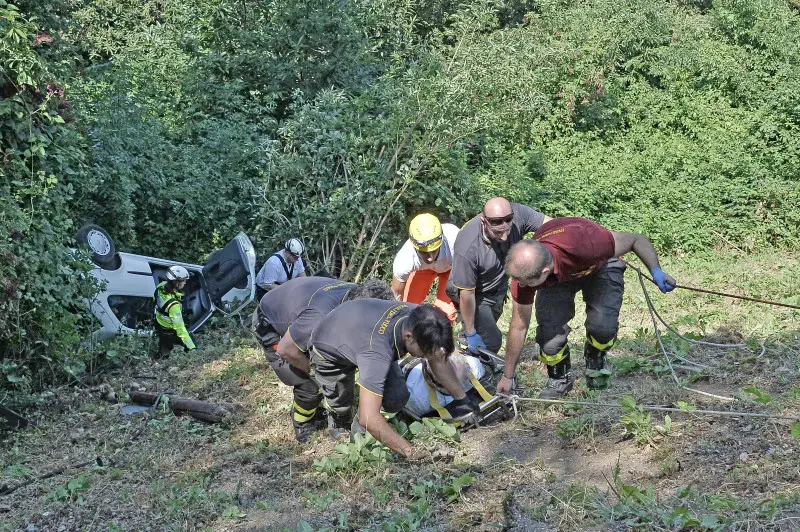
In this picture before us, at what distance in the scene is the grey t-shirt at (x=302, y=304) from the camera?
5488 mm

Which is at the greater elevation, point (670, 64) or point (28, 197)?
point (28, 197)

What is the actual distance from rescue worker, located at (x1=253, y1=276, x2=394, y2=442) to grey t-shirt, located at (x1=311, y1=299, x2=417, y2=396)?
0.42 meters

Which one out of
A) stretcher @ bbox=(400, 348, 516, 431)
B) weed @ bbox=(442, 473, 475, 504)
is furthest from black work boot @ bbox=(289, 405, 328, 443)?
weed @ bbox=(442, 473, 475, 504)

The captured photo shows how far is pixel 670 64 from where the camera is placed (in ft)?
51.0

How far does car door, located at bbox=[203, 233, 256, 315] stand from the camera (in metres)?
10.4

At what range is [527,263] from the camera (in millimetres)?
4926

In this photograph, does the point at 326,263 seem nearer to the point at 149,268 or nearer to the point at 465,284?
the point at 149,268

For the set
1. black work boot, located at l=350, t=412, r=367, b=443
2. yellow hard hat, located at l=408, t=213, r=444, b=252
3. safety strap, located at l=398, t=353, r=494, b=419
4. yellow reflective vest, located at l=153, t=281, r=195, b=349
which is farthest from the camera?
yellow reflective vest, located at l=153, t=281, r=195, b=349

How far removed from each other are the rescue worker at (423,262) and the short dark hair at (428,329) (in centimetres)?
218

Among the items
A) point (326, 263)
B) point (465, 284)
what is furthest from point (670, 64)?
point (465, 284)

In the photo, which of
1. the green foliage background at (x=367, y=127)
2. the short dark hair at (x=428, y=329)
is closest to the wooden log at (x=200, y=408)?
the green foliage background at (x=367, y=127)

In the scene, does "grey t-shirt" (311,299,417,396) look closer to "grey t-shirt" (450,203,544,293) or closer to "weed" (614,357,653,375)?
"grey t-shirt" (450,203,544,293)

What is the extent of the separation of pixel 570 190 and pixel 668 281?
8.20 m

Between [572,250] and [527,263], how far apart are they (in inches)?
18.8
